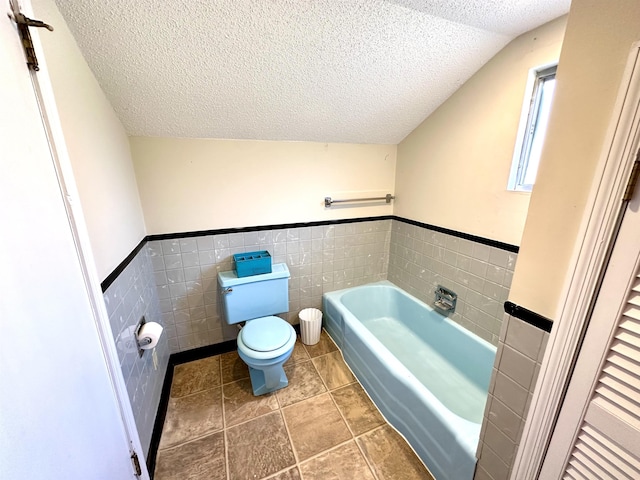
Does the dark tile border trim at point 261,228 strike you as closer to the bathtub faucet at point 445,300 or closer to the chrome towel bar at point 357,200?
the chrome towel bar at point 357,200

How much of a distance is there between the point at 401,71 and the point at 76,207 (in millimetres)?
1576

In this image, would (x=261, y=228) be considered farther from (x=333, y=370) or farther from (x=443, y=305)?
(x=443, y=305)

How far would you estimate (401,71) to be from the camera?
1.43 meters

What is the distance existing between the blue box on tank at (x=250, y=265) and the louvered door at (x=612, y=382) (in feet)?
5.25

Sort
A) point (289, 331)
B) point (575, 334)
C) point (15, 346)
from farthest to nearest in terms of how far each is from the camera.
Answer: point (289, 331) < point (575, 334) < point (15, 346)

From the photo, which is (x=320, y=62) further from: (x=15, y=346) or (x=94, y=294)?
(x=15, y=346)

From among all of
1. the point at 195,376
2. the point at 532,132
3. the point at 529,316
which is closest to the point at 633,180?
the point at 529,316

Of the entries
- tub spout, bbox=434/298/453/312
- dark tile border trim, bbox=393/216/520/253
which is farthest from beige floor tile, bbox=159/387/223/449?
dark tile border trim, bbox=393/216/520/253

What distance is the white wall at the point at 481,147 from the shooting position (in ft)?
4.39

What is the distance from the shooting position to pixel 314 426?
59.5 inches

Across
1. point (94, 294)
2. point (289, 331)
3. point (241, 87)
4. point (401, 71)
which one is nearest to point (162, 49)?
point (241, 87)

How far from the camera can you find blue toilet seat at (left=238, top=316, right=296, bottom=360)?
1.56 metres

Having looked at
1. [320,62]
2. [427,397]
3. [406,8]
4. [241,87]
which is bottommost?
[427,397]

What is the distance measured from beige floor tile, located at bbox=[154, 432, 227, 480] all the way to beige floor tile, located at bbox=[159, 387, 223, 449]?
5cm
